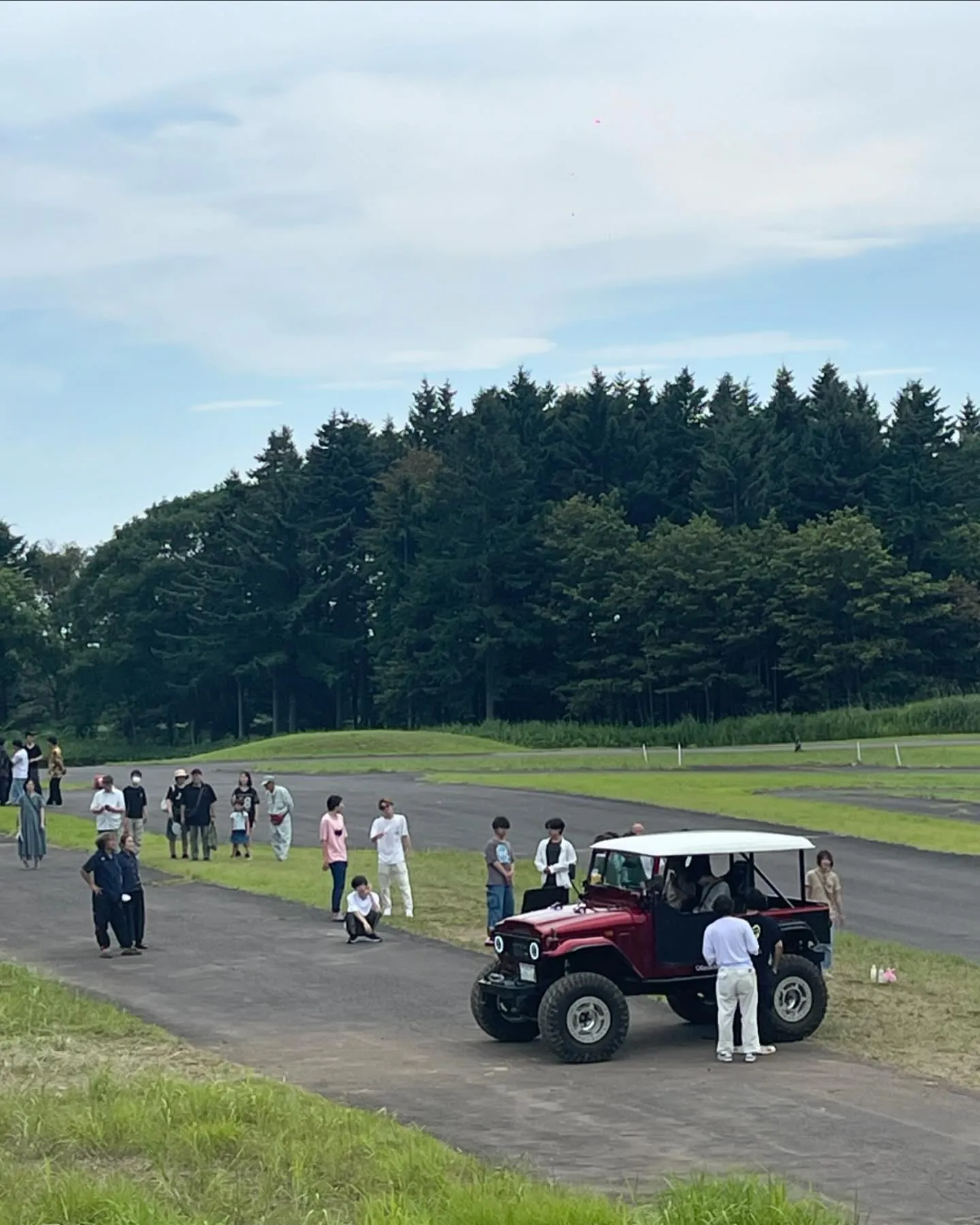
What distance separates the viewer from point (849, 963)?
22516 millimetres

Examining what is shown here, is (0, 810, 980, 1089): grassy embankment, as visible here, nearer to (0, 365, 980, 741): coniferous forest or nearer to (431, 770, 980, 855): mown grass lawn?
(431, 770, 980, 855): mown grass lawn

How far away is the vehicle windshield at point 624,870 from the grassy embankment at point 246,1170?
435cm

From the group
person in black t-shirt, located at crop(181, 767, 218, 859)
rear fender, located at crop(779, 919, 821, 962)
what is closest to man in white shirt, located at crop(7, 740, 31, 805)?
person in black t-shirt, located at crop(181, 767, 218, 859)

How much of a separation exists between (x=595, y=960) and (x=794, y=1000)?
220 cm

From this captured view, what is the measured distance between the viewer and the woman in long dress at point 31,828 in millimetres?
33156

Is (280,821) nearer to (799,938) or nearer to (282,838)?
(282,838)

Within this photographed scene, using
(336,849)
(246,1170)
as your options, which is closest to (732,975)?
(246,1170)

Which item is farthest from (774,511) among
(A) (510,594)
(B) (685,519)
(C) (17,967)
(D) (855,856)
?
(C) (17,967)

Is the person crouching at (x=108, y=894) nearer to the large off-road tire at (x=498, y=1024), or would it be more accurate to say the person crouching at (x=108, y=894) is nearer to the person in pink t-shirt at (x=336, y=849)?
the person in pink t-shirt at (x=336, y=849)

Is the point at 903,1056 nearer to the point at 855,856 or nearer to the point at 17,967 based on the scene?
the point at 17,967

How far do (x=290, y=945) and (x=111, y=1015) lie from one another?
21.0 ft

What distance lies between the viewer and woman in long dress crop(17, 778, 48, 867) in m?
33.2

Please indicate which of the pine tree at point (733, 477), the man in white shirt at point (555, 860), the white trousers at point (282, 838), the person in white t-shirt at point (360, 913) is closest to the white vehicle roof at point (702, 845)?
the man in white shirt at point (555, 860)

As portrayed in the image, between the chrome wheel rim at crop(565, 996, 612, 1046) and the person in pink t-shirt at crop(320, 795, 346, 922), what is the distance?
34.0ft
